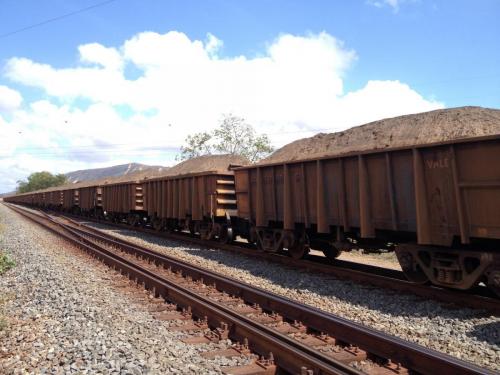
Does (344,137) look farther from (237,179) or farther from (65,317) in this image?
(65,317)

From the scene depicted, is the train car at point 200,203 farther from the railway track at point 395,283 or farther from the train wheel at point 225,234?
the railway track at point 395,283

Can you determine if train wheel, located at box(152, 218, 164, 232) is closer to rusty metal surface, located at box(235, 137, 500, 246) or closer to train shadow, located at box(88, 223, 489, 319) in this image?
train shadow, located at box(88, 223, 489, 319)

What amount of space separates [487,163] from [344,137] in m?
9.63

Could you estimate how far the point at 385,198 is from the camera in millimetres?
8742

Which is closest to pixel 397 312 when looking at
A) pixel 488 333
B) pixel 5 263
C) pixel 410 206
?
pixel 488 333

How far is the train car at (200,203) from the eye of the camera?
1584cm

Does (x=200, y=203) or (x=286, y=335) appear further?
(x=200, y=203)

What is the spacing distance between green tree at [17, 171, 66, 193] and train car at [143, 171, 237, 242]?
153m

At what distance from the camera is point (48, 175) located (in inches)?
6403

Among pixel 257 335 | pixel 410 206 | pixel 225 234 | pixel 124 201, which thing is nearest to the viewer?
pixel 257 335

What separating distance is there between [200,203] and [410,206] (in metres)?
9.92

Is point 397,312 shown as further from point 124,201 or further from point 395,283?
point 124,201

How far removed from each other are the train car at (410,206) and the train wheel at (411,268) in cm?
2

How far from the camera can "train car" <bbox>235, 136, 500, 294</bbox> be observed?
22.8ft
